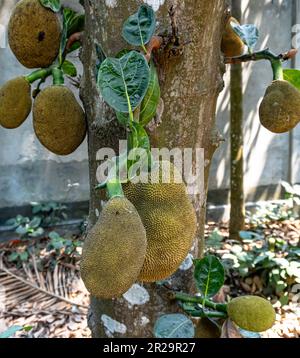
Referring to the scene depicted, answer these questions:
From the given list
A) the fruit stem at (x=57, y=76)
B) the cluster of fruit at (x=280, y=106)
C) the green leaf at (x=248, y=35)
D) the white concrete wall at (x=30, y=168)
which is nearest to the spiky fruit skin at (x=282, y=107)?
the cluster of fruit at (x=280, y=106)

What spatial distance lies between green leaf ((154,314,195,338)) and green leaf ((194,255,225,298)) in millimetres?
63

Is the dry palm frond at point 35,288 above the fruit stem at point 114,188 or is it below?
below

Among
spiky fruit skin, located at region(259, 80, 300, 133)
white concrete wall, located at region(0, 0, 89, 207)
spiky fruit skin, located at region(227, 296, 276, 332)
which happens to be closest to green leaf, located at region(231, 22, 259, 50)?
spiky fruit skin, located at region(259, 80, 300, 133)

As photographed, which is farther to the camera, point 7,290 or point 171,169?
point 7,290

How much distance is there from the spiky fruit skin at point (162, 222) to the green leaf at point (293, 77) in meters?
0.42

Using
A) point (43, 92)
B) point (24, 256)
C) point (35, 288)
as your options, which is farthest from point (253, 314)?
point (24, 256)

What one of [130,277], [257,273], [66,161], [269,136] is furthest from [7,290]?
[269,136]

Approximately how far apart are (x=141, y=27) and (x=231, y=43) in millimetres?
383

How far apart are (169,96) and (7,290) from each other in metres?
1.53

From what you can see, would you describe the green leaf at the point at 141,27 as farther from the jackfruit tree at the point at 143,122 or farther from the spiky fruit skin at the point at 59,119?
the spiky fruit skin at the point at 59,119

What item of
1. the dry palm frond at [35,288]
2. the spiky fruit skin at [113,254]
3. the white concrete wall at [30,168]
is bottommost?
the dry palm frond at [35,288]

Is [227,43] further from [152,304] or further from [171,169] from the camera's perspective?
[152,304]

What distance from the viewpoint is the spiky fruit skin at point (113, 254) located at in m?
0.42

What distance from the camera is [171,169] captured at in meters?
0.55
